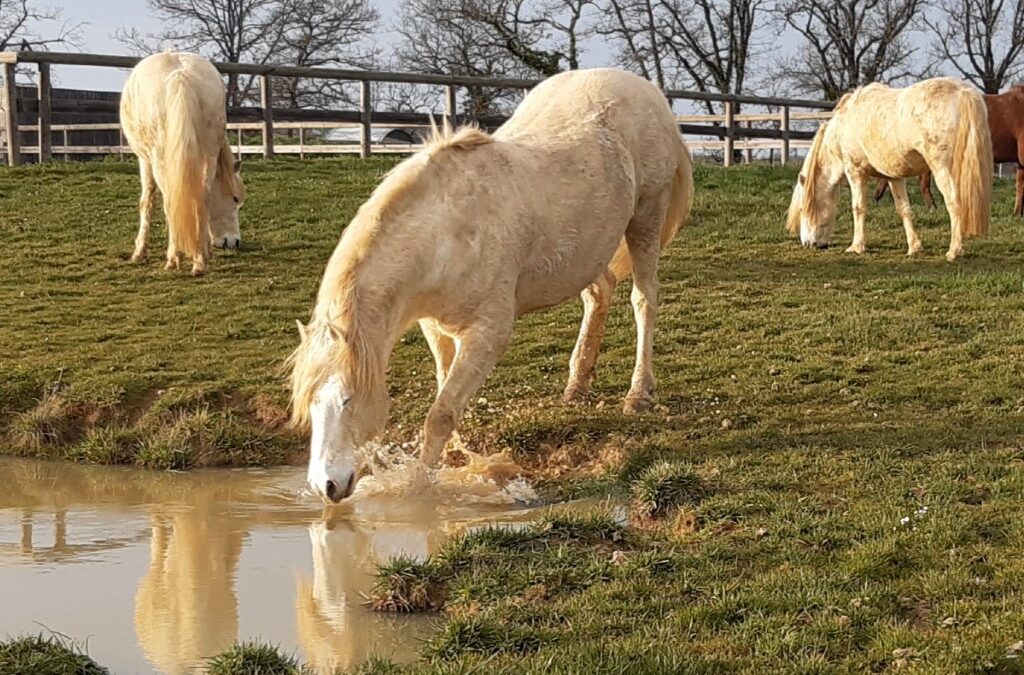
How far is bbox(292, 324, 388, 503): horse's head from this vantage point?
17.0ft

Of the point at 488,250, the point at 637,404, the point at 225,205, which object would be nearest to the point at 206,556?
the point at 488,250

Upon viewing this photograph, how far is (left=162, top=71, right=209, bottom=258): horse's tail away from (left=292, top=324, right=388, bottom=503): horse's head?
616 cm

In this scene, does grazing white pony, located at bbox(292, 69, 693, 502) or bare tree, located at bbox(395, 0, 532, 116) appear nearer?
grazing white pony, located at bbox(292, 69, 693, 502)

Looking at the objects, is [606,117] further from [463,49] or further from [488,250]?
[463,49]

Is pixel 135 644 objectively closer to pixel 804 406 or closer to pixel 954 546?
pixel 954 546

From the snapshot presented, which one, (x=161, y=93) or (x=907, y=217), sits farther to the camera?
(x=907, y=217)

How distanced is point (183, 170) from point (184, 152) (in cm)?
16

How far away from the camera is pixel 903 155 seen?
1232 centimetres

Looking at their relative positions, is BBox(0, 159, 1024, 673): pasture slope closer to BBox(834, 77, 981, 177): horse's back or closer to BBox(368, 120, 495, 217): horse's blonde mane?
BBox(834, 77, 981, 177): horse's back

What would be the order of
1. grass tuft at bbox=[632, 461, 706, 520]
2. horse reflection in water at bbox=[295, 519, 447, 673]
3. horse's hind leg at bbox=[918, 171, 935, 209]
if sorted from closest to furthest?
horse reflection in water at bbox=[295, 519, 447, 673]
grass tuft at bbox=[632, 461, 706, 520]
horse's hind leg at bbox=[918, 171, 935, 209]

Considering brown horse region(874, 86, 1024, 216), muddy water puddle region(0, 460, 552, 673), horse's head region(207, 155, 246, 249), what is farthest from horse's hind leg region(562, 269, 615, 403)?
brown horse region(874, 86, 1024, 216)

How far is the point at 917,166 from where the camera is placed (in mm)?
12445

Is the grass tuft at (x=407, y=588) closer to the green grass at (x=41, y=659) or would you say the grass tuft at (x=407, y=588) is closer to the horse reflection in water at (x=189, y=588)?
the horse reflection in water at (x=189, y=588)

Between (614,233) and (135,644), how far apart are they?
375 centimetres
